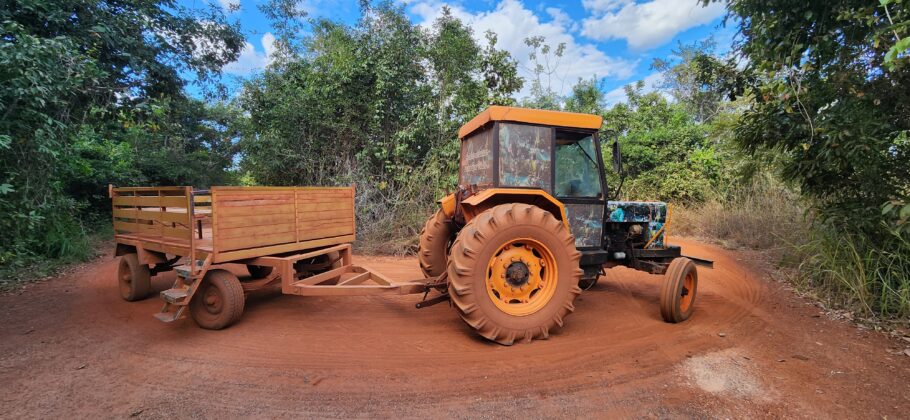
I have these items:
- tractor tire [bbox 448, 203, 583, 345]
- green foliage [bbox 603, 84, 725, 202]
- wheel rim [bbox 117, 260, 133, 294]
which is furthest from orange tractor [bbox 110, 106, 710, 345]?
green foliage [bbox 603, 84, 725, 202]

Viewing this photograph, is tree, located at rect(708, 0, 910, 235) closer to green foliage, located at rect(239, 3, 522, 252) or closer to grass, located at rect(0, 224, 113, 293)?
green foliage, located at rect(239, 3, 522, 252)

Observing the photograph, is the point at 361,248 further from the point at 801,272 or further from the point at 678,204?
the point at 678,204

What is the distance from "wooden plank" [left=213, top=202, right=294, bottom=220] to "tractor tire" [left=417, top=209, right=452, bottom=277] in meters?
1.42

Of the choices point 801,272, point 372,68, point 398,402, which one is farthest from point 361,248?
point 801,272

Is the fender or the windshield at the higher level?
the windshield

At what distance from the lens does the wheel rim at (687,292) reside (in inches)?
163

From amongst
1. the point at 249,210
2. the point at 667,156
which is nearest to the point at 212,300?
the point at 249,210

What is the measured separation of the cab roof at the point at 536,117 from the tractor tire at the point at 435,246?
1.16 metres

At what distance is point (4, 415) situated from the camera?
8.02 ft

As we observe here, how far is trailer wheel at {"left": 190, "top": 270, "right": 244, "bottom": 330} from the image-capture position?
144 inches

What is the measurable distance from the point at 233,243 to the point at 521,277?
256 cm

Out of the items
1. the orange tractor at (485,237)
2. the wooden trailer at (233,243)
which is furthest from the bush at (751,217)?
the wooden trailer at (233,243)

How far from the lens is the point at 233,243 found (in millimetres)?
3615

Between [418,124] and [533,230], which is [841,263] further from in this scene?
[418,124]
